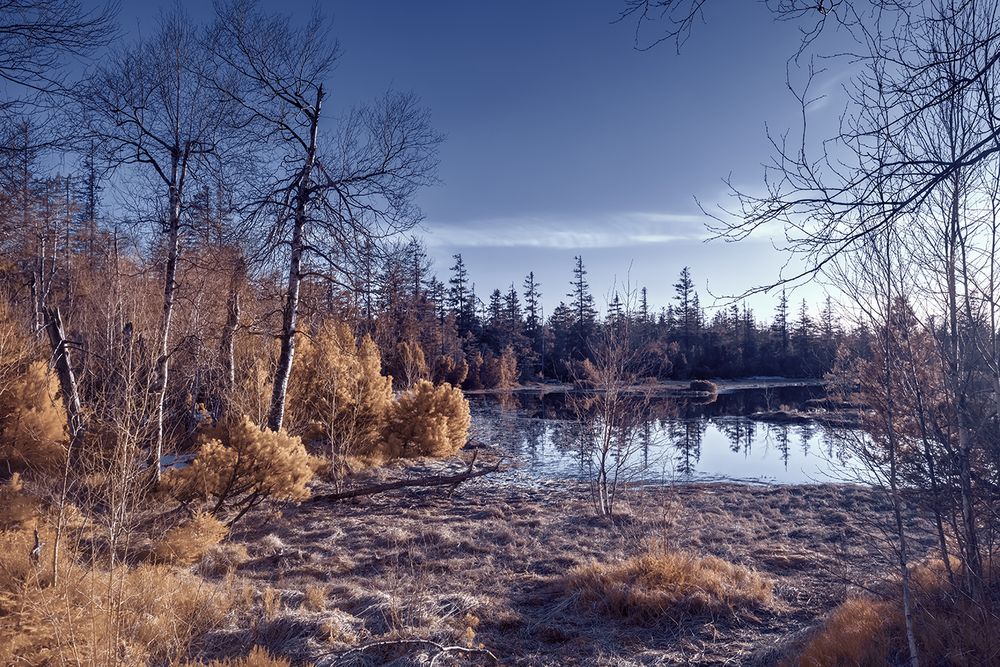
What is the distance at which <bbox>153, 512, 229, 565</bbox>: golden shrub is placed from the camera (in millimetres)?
6477

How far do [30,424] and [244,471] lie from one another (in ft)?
14.6

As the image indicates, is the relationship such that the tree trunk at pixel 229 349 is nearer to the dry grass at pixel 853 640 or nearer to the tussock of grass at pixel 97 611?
the tussock of grass at pixel 97 611

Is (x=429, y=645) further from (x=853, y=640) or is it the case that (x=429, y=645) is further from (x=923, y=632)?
(x=923, y=632)

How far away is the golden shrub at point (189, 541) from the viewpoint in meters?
6.48

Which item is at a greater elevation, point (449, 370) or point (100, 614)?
point (449, 370)

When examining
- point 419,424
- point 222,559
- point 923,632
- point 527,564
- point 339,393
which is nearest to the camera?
point 923,632

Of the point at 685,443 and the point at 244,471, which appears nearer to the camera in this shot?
the point at 244,471

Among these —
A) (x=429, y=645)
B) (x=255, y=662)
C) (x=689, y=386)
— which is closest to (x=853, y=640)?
(x=429, y=645)

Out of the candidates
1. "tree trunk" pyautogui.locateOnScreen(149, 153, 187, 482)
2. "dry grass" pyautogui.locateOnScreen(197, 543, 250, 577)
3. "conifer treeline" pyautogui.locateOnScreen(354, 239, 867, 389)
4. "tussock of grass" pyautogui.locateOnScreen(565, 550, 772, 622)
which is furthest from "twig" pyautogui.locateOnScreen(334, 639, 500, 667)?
"conifer treeline" pyautogui.locateOnScreen(354, 239, 867, 389)

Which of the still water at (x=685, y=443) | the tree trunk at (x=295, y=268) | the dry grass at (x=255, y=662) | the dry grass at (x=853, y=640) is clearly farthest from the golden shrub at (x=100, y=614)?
the still water at (x=685, y=443)

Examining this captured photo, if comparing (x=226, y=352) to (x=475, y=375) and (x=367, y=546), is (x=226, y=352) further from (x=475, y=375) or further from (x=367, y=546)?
(x=475, y=375)

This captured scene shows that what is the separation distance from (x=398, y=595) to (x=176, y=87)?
7567mm

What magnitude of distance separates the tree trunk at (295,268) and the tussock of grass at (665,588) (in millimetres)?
5708

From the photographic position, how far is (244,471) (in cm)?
843
